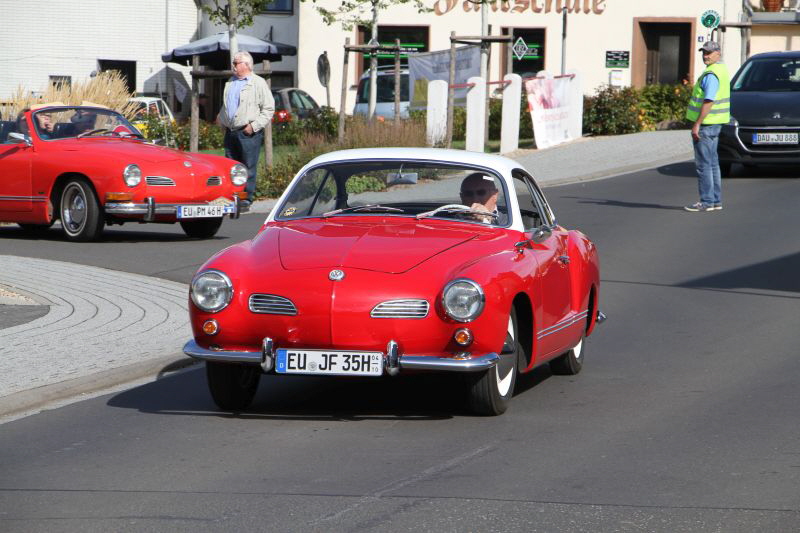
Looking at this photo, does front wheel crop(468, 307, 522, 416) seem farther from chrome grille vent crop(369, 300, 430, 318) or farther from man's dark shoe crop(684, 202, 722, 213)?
man's dark shoe crop(684, 202, 722, 213)

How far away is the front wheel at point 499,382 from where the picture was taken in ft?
25.0

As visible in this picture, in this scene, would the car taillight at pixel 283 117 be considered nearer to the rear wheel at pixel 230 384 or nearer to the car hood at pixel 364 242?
the car hood at pixel 364 242

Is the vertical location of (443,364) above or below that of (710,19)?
below

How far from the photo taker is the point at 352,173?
888 centimetres

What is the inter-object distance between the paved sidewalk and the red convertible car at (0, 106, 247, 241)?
2.55 ft

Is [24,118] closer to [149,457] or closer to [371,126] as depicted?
[371,126]

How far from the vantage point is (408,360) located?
7.28 meters

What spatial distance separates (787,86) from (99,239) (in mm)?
11531

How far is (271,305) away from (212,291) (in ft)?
1.12

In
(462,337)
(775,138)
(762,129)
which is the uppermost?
(762,129)

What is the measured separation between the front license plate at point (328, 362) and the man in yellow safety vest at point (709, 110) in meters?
12.1

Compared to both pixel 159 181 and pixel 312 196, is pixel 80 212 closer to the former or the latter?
pixel 159 181

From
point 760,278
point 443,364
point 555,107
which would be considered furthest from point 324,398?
point 555,107

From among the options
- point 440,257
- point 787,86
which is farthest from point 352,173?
point 787,86
